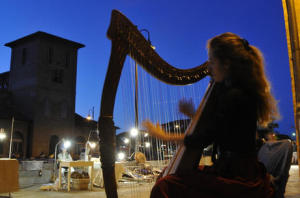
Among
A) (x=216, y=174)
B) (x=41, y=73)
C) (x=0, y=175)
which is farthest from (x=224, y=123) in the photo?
(x=41, y=73)

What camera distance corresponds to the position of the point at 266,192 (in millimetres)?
1547

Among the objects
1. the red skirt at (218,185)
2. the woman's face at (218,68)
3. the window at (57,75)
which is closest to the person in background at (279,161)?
the red skirt at (218,185)

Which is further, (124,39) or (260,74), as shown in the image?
(124,39)

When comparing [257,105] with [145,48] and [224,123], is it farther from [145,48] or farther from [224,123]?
[145,48]

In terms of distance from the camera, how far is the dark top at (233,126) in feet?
5.20

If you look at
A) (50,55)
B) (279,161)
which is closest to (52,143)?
(50,55)

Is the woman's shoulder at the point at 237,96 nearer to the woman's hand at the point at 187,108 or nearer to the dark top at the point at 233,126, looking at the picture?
the dark top at the point at 233,126

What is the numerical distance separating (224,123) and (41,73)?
103 ft

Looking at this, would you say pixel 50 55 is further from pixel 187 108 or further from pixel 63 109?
pixel 187 108

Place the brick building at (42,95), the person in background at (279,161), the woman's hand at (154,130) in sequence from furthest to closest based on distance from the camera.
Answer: the brick building at (42,95), the woman's hand at (154,130), the person in background at (279,161)

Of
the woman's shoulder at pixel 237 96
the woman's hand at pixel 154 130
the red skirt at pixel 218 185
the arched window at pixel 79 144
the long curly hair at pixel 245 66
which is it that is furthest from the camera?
the arched window at pixel 79 144

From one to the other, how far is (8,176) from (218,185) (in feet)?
19.1

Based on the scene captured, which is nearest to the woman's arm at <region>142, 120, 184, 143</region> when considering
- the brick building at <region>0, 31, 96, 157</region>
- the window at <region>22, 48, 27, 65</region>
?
the brick building at <region>0, 31, 96, 157</region>

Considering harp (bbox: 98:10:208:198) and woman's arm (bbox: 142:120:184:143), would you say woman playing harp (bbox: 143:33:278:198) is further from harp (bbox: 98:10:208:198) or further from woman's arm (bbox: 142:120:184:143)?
harp (bbox: 98:10:208:198)
